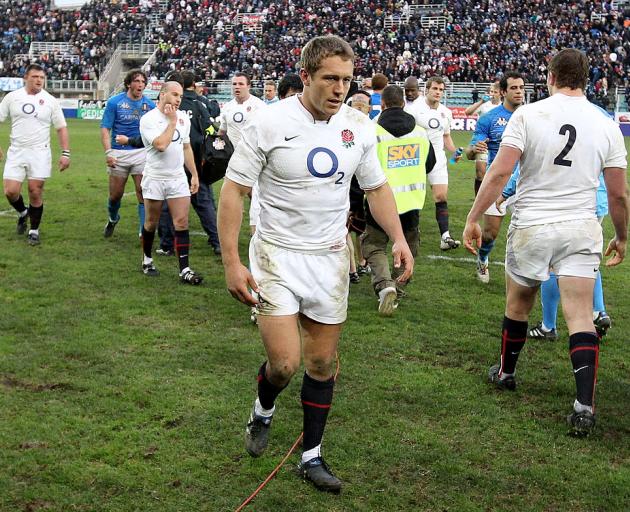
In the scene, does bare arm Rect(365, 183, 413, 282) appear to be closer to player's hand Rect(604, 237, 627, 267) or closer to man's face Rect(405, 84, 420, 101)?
player's hand Rect(604, 237, 627, 267)

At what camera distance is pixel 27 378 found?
5.89 m

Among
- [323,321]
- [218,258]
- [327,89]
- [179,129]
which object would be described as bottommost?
[218,258]

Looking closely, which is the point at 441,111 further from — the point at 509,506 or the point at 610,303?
the point at 509,506

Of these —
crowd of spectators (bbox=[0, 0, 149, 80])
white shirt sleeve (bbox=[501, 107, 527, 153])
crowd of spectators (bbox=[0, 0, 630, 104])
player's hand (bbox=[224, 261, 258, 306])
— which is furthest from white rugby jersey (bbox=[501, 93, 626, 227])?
crowd of spectators (bbox=[0, 0, 149, 80])

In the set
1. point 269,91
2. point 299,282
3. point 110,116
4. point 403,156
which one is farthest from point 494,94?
point 299,282

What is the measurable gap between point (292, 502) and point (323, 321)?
3.14 feet

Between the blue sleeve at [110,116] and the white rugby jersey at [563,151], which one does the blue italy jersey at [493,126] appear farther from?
the blue sleeve at [110,116]

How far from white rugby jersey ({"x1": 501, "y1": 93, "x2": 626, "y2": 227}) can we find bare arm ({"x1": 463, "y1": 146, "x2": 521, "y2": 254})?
7 centimetres

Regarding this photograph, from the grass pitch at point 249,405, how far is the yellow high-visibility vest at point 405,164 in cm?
113

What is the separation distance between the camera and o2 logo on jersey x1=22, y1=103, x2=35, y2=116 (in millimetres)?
10766

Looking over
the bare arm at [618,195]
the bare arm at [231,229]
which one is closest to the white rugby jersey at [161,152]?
the bare arm at [231,229]

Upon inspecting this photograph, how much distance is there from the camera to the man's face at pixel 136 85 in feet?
33.7

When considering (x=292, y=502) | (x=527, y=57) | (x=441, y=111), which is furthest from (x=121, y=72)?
(x=292, y=502)

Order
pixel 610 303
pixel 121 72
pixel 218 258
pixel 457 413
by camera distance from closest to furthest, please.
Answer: pixel 457 413
pixel 610 303
pixel 218 258
pixel 121 72
